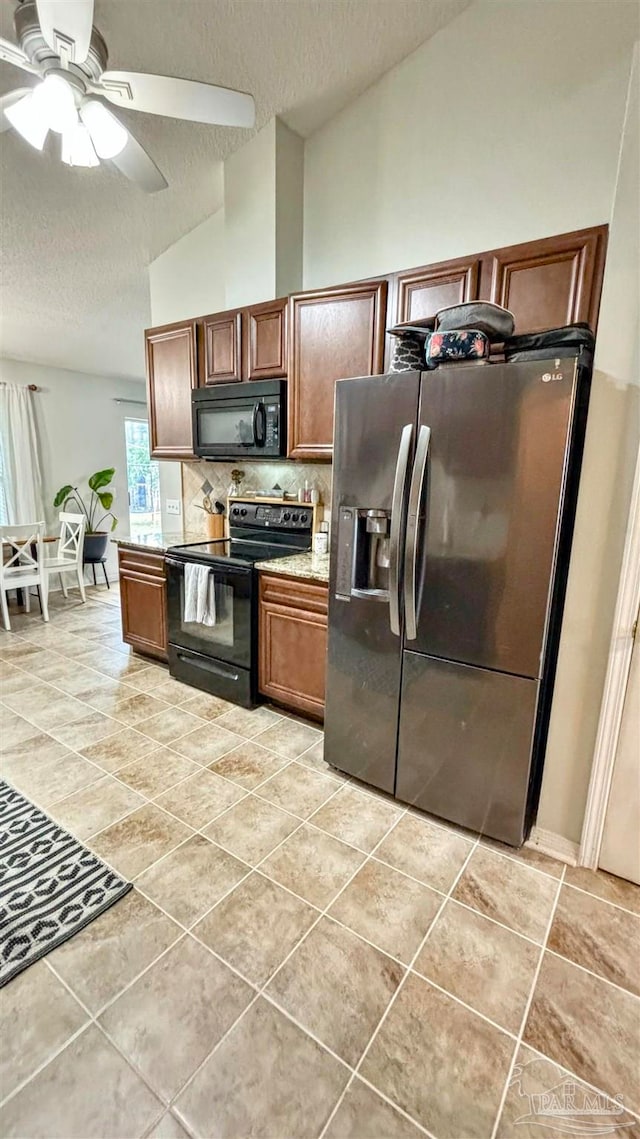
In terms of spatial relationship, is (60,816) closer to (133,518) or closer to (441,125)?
(441,125)

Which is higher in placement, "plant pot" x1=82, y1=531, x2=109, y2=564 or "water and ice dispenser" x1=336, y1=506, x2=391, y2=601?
"water and ice dispenser" x1=336, y1=506, x2=391, y2=601

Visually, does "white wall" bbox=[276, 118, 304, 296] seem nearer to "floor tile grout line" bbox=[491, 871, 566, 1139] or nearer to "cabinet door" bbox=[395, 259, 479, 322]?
"cabinet door" bbox=[395, 259, 479, 322]

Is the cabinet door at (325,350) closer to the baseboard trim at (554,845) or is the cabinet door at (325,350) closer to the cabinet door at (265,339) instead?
the cabinet door at (265,339)

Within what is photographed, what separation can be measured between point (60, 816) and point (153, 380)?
281 centimetres

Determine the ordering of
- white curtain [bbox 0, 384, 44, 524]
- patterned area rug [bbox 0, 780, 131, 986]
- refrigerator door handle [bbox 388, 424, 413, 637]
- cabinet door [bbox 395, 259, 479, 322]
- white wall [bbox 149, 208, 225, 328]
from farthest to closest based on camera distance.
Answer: white curtain [bbox 0, 384, 44, 524], white wall [bbox 149, 208, 225, 328], cabinet door [bbox 395, 259, 479, 322], refrigerator door handle [bbox 388, 424, 413, 637], patterned area rug [bbox 0, 780, 131, 986]

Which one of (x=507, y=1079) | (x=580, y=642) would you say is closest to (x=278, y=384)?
(x=580, y=642)

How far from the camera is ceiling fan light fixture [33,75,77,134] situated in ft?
5.41

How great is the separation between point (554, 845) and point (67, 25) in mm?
3125

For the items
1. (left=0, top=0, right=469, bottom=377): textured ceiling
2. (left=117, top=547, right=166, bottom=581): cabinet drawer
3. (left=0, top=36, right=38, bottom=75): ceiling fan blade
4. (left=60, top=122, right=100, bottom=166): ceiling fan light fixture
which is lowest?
(left=117, top=547, right=166, bottom=581): cabinet drawer

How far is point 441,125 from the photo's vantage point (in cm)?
238

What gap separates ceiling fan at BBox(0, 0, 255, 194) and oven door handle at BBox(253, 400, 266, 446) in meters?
1.17

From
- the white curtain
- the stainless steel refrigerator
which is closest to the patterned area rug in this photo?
the stainless steel refrigerator

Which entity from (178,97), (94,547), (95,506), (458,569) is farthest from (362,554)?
(95,506)

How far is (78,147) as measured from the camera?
6.23 ft
